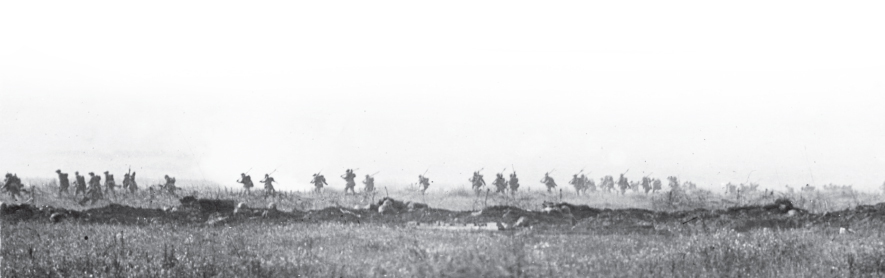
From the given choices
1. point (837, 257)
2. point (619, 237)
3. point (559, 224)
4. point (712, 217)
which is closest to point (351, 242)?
point (619, 237)

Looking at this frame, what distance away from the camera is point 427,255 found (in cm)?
1295

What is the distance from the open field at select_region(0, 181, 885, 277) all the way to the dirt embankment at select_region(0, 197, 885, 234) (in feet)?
0.21

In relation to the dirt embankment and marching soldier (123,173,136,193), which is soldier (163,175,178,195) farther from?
the dirt embankment

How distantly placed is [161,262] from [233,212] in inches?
464

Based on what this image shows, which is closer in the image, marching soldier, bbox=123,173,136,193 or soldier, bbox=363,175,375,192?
marching soldier, bbox=123,173,136,193

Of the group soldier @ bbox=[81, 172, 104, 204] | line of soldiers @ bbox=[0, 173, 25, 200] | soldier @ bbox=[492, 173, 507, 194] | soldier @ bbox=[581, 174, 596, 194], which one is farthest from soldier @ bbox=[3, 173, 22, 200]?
soldier @ bbox=[581, 174, 596, 194]

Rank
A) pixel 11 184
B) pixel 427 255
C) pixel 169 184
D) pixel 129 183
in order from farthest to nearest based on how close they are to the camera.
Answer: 1. pixel 129 183
2. pixel 169 184
3. pixel 11 184
4. pixel 427 255

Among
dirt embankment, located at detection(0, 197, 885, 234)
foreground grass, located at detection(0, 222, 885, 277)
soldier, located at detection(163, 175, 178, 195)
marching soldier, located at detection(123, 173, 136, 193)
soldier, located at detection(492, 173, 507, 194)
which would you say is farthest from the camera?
soldier, located at detection(492, 173, 507, 194)

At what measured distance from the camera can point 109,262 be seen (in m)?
11.4

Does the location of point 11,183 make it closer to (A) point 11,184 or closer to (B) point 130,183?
(A) point 11,184

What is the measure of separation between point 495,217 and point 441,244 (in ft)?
25.3

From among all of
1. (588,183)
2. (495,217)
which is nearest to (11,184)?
(495,217)

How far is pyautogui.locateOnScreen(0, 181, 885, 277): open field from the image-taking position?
37.5ft

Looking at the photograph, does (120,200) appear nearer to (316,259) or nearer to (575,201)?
(575,201)
